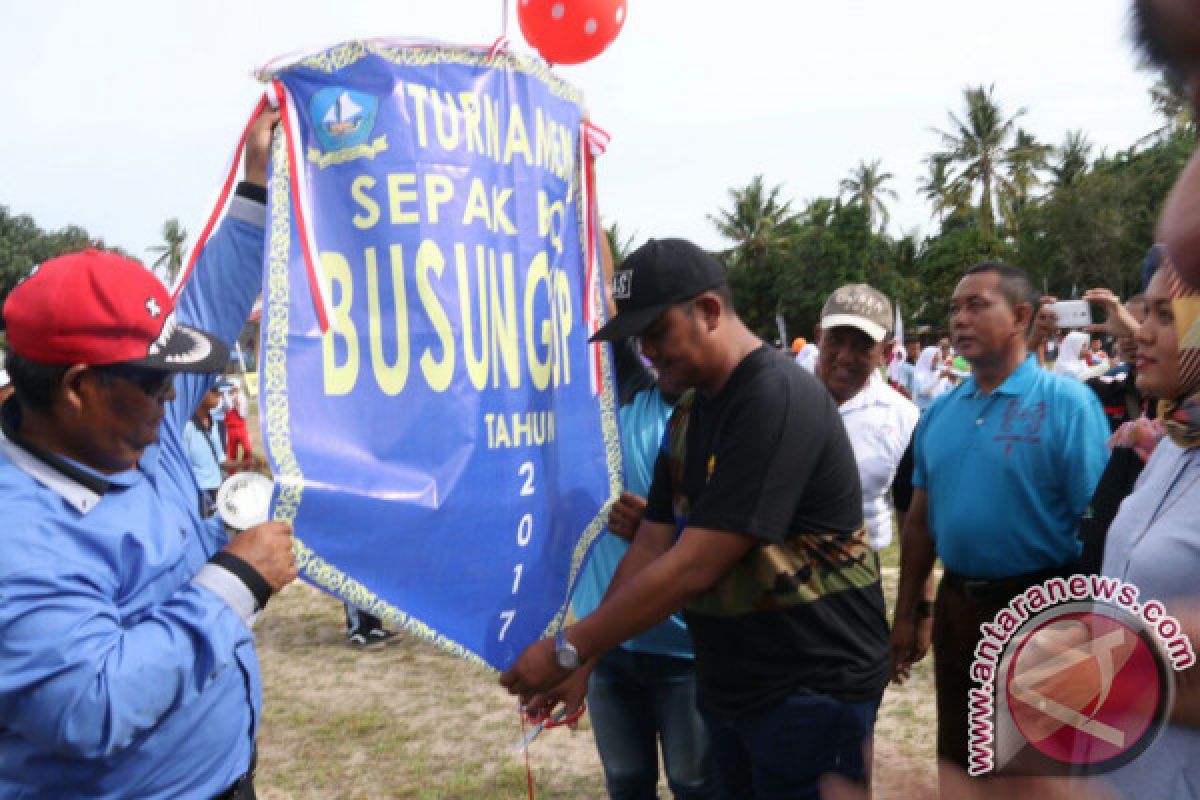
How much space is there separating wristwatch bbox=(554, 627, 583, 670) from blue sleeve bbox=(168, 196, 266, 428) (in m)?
1.00

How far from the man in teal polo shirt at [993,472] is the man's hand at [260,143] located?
233 centimetres

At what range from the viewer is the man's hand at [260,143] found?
6.27ft

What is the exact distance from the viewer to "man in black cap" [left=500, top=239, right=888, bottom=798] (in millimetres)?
1902

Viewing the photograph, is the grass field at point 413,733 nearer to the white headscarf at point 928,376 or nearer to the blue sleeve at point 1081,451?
the blue sleeve at point 1081,451

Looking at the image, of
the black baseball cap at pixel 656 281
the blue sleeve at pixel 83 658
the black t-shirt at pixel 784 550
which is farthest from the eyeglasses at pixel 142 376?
the black t-shirt at pixel 784 550

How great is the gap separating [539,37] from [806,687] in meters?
1.76

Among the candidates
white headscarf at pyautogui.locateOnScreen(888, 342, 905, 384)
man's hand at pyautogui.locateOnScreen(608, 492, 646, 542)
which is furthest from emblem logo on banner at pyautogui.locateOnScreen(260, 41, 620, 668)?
white headscarf at pyautogui.locateOnScreen(888, 342, 905, 384)

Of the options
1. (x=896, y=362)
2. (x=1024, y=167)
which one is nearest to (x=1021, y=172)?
(x=1024, y=167)

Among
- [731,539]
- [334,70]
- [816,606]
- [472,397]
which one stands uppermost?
[334,70]

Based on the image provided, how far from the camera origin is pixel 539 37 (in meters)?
2.33

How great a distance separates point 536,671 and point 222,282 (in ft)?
3.84

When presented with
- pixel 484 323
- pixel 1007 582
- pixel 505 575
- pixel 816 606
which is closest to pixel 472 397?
pixel 484 323

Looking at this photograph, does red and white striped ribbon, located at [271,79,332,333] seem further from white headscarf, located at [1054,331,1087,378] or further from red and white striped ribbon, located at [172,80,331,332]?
white headscarf, located at [1054,331,1087,378]

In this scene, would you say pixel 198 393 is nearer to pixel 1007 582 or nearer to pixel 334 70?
pixel 334 70
